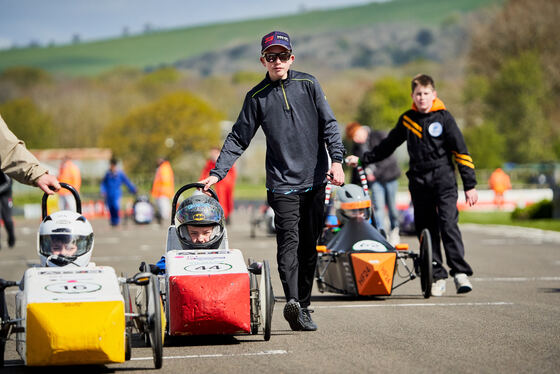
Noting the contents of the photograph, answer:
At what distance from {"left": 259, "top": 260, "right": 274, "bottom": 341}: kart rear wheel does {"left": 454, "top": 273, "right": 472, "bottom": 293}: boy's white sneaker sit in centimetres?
327

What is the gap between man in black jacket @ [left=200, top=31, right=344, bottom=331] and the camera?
7.64 meters

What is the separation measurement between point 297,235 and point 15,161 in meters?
2.40

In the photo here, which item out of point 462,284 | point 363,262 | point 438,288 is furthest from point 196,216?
point 462,284

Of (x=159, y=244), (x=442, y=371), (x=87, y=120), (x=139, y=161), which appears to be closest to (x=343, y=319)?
(x=442, y=371)

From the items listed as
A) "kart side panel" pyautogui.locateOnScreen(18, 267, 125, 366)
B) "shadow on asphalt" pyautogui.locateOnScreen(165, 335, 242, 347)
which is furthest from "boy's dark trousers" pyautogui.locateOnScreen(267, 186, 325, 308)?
"kart side panel" pyautogui.locateOnScreen(18, 267, 125, 366)

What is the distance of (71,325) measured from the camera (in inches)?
225

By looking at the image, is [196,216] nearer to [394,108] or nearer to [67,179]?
[67,179]

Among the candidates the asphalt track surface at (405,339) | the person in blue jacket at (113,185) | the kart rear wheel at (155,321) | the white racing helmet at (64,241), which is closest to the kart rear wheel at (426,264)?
the asphalt track surface at (405,339)

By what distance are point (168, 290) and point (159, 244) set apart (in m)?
12.7

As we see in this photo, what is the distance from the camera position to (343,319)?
8.22m

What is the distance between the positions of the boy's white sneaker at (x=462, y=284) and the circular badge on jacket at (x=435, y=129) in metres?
1.39

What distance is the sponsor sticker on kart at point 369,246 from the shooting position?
9.48 meters

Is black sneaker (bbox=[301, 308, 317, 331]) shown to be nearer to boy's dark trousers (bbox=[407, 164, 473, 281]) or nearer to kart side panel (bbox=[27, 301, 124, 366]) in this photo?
kart side panel (bbox=[27, 301, 124, 366])

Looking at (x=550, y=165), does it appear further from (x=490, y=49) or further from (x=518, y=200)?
(x=518, y=200)
